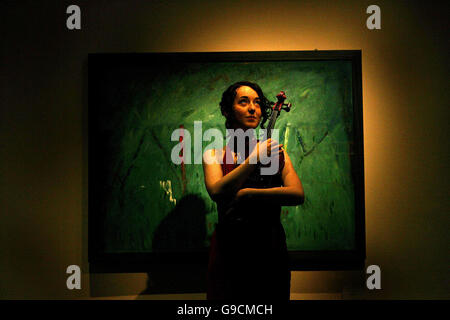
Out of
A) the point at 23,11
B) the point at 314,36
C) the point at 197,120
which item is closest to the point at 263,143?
the point at 197,120

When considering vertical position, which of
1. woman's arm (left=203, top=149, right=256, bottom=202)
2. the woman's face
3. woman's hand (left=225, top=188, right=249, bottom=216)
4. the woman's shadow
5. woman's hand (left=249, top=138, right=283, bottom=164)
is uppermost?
the woman's face

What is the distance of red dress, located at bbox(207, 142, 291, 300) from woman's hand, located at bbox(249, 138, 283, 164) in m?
0.12

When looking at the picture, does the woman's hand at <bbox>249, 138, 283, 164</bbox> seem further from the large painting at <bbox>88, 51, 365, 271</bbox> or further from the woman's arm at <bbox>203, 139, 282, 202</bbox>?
the large painting at <bbox>88, 51, 365, 271</bbox>

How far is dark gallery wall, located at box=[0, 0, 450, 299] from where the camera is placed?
1849 millimetres

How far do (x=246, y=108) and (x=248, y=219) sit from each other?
0.50 meters

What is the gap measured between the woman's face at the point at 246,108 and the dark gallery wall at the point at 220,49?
2.00 feet

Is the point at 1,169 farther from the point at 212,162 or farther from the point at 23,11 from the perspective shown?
the point at 212,162

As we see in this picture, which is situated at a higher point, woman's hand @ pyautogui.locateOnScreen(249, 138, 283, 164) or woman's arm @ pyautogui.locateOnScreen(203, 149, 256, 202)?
woman's hand @ pyautogui.locateOnScreen(249, 138, 283, 164)

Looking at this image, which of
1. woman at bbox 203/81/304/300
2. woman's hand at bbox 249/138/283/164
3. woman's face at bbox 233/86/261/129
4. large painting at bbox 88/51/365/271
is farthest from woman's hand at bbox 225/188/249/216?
large painting at bbox 88/51/365/271

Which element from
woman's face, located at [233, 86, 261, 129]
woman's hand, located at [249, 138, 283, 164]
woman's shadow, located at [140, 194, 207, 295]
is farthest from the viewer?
woman's shadow, located at [140, 194, 207, 295]

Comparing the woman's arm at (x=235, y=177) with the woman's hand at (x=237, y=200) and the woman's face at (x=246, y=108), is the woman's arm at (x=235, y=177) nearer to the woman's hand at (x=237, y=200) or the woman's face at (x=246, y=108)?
the woman's hand at (x=237, y=200)

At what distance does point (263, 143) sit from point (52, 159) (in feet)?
4.45

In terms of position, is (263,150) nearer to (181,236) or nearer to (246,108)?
(246,108)
